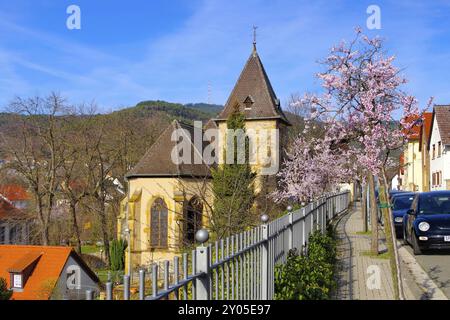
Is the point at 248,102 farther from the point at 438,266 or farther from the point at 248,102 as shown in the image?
the point at 438,266

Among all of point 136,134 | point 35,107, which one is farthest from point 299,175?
point 136,134

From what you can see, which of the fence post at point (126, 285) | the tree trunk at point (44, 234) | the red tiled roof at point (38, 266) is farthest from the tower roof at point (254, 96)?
the fence post at point (126, 285)

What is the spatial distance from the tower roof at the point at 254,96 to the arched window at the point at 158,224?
7.80 meters

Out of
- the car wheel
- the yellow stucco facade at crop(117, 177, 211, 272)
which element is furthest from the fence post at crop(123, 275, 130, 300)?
the yellow stucco facade at crop(117, 177, 211, 272)

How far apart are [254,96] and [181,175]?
8.39 m

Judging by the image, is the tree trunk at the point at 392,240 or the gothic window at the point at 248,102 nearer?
the tree trunk at the point at 392,240

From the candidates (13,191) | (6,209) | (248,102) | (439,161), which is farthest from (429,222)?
(6,209)

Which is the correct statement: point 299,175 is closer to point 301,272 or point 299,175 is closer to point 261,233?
point 301,272

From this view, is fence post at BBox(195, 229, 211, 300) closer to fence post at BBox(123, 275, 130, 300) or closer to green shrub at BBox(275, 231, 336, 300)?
fence post at BBox(123, 275, 130, 300)

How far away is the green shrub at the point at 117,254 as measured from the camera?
41.5 meters

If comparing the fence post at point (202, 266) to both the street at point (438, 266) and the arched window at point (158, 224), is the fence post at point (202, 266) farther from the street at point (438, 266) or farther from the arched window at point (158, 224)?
the arched window at point (158, 224)

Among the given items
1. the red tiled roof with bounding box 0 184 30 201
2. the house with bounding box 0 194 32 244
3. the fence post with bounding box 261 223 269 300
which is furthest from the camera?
the house with bounding box 0 194 32 244

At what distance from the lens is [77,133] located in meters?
44.1

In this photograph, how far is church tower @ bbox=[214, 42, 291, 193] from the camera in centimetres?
3669
